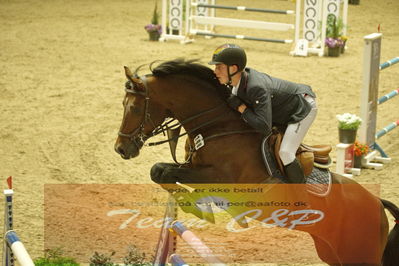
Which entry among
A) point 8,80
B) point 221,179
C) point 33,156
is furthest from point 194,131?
point 8,80

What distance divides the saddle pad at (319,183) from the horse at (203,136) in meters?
0.04

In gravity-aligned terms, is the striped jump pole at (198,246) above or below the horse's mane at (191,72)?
below

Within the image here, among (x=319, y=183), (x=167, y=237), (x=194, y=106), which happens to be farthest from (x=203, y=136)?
(x=319, y=183)

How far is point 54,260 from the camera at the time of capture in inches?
211

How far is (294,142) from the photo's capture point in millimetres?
4703

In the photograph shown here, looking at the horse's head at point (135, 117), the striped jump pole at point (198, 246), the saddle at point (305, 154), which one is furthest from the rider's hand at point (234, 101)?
the striped jump pole at point (198, 246)

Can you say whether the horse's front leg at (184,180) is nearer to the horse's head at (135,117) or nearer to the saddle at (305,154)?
the horse's head at (135,117)

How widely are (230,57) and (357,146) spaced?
4.08 meters

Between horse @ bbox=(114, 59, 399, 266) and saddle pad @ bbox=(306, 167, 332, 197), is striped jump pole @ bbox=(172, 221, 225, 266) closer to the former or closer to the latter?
horse @ bbox=(114, 59, 399, 266)

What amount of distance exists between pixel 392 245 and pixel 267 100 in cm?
156

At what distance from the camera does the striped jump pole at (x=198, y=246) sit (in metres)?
3.38

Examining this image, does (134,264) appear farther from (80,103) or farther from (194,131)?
(80,103)

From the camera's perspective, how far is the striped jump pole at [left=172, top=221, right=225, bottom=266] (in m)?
3.38

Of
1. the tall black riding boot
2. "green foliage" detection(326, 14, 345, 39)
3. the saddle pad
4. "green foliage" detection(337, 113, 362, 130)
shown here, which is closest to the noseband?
the tall black riding boot
